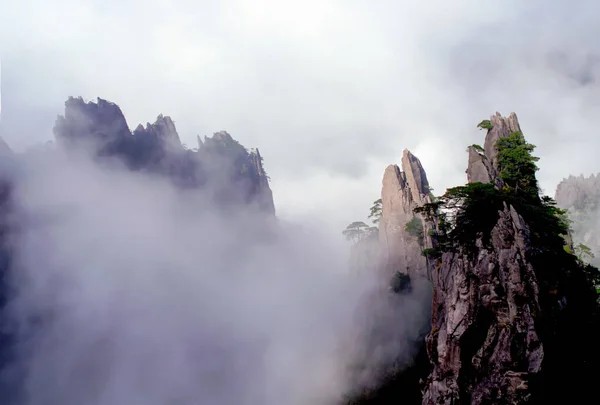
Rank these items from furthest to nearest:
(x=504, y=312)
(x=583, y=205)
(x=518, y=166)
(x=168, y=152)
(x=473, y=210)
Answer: (x=583, y=205) → (x=168, y=152) → (x=518, y=166) → (x=473, y=210) → (x=504, y=312)

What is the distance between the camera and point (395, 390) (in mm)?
47781

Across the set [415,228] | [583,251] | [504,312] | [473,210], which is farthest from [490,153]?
[583,251]

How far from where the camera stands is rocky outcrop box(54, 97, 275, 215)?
81.4 m

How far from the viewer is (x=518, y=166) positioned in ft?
143

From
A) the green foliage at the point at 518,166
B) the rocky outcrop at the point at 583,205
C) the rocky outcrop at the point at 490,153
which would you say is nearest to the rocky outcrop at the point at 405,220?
the rocky outcrop at the point at 490,153

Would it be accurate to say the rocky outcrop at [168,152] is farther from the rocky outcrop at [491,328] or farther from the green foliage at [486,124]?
the rocky outcrop at [491,328]

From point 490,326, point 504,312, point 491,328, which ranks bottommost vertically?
point 491,328

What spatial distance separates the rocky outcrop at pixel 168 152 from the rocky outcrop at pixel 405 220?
57.5m

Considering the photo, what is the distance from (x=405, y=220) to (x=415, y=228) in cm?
400

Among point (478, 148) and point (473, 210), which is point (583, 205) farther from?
point (473, 210)

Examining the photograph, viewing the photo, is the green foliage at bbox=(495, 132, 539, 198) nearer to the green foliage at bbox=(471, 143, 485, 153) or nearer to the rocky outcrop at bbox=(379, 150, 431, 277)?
the green foliage at bbox=(471, 143, 485, 153)

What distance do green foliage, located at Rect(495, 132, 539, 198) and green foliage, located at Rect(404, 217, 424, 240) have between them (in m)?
17.7

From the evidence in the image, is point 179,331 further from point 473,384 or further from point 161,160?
point 473,384

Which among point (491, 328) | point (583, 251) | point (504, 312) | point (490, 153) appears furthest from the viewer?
point (583, 251)
